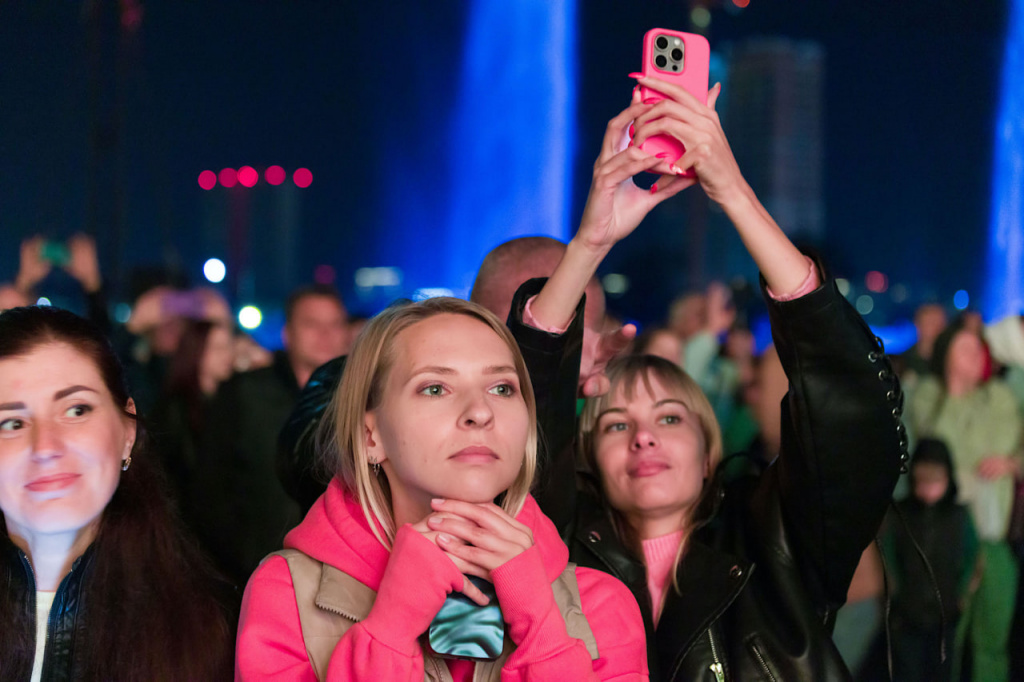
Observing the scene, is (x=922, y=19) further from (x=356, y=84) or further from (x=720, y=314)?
(x=720, y=314)

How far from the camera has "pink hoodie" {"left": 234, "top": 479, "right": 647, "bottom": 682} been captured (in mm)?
1473

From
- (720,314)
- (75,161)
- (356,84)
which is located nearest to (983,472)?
(720,314)

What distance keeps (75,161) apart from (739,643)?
11.4 metres

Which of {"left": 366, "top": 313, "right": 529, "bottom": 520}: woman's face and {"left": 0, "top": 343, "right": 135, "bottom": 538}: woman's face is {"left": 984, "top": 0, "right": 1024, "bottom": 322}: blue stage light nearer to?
{"left": 366, "top": 313, "right": 529, "bottom": 520}: woman's face

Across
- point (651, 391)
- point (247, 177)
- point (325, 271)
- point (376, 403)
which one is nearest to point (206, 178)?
point (247, 177)

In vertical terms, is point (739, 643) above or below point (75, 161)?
below

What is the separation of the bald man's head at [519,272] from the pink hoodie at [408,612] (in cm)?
77

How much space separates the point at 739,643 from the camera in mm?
1979

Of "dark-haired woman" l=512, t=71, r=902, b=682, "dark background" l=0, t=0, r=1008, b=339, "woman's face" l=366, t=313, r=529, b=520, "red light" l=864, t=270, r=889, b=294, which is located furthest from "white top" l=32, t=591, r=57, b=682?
"red light" l=864, t=270, r=889, b=294

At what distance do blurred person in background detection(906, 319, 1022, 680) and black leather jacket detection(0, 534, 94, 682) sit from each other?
3.46 metres

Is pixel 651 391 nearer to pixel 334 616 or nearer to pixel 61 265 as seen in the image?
pixel 334 616

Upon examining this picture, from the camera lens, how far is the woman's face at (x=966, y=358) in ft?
16.4

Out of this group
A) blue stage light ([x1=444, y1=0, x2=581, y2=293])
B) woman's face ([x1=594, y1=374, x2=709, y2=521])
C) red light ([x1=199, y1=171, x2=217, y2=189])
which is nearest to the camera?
woman's face ([x1=594, y1=374, x2=709, y2=521])

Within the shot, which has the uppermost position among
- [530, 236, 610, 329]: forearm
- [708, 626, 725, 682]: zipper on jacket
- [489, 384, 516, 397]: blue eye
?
[530, 236, 610, 329]: forearm
